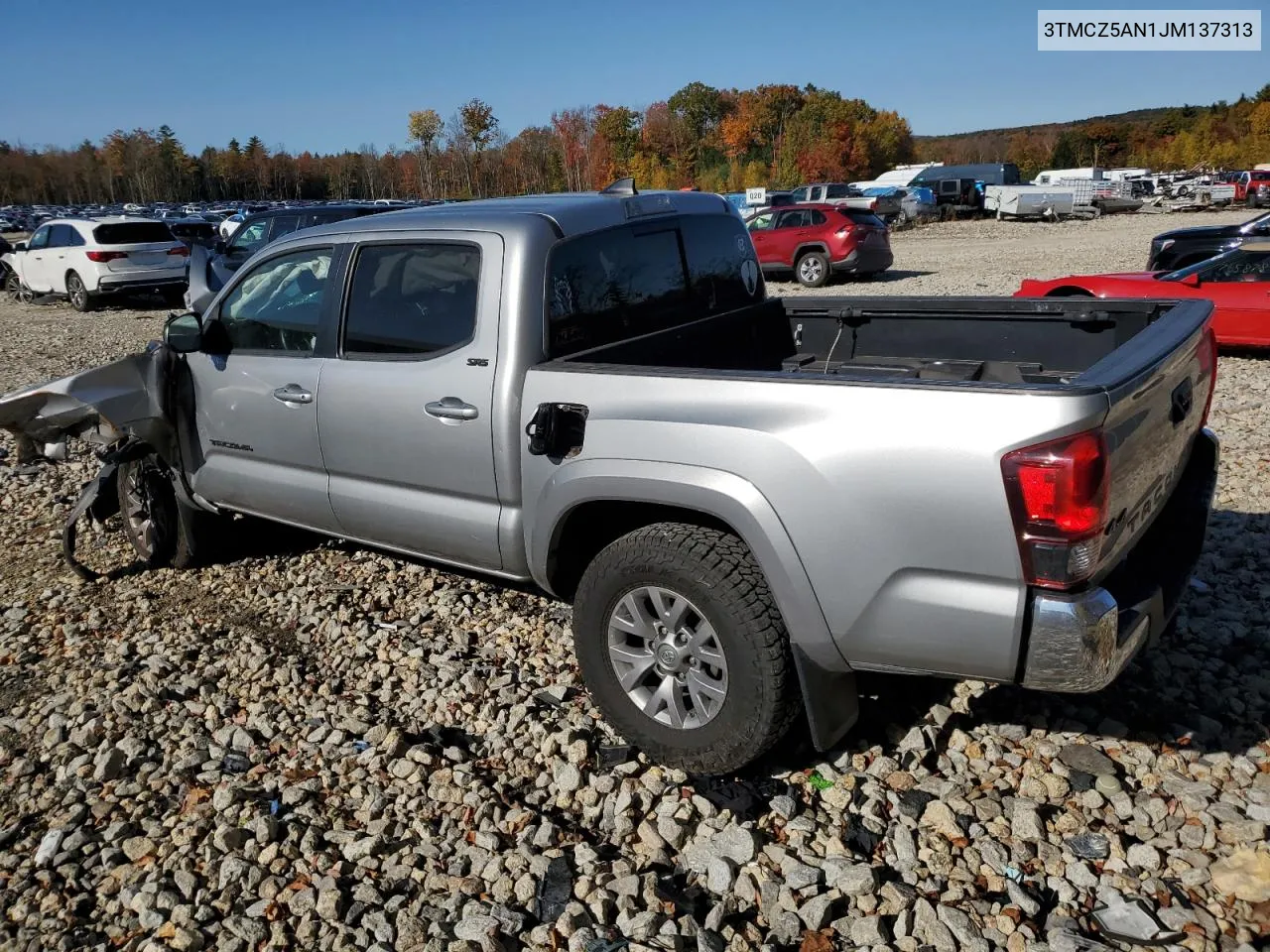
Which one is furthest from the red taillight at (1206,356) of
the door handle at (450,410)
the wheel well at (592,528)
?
the door handle at (450,410)

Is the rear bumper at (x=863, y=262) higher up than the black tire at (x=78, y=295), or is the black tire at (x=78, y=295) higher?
the black tire at (x=78, y=295)

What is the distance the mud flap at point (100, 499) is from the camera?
517 centimetres

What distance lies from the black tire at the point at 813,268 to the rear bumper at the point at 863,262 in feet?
0.60

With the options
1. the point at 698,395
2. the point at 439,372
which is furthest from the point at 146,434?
the point at 698,395

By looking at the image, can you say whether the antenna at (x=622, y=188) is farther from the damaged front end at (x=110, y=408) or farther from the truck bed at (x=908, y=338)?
the damaged front end at (x=110, y=408)

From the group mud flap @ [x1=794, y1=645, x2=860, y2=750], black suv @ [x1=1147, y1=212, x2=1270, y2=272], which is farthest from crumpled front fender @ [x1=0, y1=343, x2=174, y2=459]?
black suv @ [x1=1147, y1=212, x2=1270, y2=272]

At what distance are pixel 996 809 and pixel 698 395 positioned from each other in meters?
1.60

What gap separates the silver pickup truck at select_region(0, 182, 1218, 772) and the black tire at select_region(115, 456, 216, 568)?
3 centimetres

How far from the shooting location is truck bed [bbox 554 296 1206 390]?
12.7 ft

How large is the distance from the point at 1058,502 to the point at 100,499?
5.04 m

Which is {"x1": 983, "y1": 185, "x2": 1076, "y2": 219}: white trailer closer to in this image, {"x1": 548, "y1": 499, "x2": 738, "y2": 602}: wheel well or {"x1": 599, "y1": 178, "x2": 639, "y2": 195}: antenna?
{"x1": 599, "y1": 178, "x2": 639, "y2": 195}: antenna

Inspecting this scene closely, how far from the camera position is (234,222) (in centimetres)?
2742

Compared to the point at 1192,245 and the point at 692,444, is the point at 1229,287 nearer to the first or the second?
the point at 1192,245

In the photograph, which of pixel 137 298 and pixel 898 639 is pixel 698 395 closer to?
pixel 898 639
